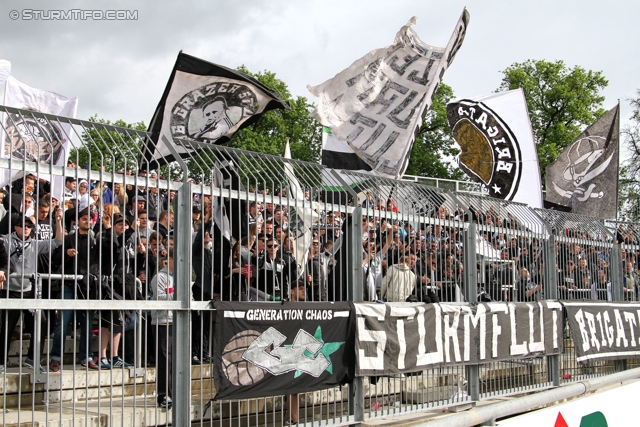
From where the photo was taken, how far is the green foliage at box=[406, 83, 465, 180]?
44.8 metres

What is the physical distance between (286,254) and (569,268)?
6351mm

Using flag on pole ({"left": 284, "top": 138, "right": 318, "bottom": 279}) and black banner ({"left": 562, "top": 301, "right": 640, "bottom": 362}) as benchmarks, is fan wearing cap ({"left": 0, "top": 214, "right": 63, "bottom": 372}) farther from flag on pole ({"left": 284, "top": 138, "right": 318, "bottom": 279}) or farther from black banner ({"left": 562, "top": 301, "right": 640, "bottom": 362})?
black banner ({"left": 562, "top": 301, "right": 640, "bottom": 362})

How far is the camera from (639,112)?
33.5 m

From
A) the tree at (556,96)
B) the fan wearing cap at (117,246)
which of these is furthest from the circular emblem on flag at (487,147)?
the tree at (556,96)

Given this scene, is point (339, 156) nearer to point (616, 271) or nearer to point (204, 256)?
point (616, 271)

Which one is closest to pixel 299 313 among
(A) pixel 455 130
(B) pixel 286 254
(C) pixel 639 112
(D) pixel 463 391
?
(B) pixel 286 254

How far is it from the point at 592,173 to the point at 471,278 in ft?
24.4

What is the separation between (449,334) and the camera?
9508mm

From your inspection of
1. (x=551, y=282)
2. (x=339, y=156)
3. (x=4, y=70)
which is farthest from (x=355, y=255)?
(x=339, y=156)

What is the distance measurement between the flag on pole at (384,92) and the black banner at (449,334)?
230 cm

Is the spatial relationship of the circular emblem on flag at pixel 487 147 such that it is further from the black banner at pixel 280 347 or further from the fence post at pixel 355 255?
the black banner at pixel 280 347

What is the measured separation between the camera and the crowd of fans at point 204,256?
20.2ft

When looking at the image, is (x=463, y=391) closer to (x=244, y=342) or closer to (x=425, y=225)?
(x=425, y=225)

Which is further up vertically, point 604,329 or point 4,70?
point 4,70
